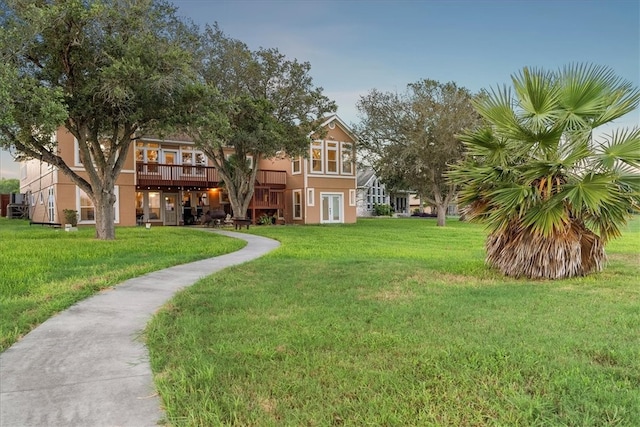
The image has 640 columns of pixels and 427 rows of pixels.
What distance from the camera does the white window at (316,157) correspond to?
2783 cm

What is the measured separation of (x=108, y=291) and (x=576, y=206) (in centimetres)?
750

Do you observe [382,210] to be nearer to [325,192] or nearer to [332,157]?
[332,157]

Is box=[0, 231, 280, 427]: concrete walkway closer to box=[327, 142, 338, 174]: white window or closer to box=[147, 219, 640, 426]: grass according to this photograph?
box=[147, 219, 640, 426]: grass

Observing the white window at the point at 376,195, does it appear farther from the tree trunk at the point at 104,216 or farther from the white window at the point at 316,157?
the tree trunk at the point at 104,216

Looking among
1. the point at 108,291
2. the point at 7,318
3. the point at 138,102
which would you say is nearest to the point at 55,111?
the point at 138,102

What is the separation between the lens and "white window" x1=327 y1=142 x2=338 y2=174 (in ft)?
93.5

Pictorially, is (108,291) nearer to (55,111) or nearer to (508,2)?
(55,111)

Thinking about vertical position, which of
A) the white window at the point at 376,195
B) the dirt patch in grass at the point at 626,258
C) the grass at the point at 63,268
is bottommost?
the dirt patch in grass at the point at 626,258

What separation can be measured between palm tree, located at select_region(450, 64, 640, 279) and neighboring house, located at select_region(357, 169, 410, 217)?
134 feet

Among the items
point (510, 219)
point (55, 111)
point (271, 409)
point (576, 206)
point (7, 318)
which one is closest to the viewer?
point (271, 409)

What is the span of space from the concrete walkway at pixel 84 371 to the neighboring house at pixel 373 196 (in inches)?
1770

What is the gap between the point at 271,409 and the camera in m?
2.70

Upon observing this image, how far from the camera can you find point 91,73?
44.7 ft

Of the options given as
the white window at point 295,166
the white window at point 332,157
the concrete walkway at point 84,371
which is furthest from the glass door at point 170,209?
the concrete walkway at point 84,371
